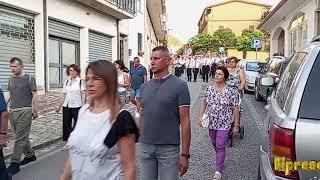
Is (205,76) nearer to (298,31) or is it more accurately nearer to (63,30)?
(298,31)

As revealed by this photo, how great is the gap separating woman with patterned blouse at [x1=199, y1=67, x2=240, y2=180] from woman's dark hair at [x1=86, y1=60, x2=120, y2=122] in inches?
152

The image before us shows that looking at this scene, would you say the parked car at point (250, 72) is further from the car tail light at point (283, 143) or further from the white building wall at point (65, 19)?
the car tail light at point (283, 143)

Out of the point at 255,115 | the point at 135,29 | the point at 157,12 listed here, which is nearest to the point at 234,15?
the point at 157,12

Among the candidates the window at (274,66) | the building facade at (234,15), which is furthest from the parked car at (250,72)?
the building facade at (234,15)

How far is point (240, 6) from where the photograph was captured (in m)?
113

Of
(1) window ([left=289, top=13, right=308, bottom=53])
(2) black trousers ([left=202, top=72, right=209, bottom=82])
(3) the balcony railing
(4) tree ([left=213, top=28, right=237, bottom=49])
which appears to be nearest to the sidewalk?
(3) the balcony railing

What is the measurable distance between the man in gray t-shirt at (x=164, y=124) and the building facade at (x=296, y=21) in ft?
39.8

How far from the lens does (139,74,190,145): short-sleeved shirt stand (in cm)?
452

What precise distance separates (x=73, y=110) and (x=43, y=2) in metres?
7.58

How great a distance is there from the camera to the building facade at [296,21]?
2062cm

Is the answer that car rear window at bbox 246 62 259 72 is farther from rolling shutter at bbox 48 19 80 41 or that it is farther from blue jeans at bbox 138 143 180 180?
blue jeans at bbox 138 143 180 180

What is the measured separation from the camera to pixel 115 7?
22.8 metres

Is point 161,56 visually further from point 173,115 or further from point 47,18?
point 47,18

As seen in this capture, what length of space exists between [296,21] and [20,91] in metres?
20.6
